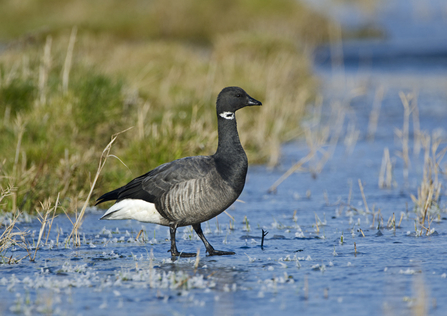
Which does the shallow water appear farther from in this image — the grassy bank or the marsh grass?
the grassy bank

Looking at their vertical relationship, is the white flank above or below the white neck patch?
below

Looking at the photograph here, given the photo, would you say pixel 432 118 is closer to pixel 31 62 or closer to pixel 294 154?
pixel 294 154

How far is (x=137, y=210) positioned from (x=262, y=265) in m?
1.65

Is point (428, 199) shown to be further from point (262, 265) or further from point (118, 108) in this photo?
point (118, 108)

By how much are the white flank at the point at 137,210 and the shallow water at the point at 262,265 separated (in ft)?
1.34

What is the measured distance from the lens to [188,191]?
6.89 m

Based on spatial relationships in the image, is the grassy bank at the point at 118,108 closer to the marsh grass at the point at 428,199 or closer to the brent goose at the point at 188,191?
the brent goose at the point at 188,191

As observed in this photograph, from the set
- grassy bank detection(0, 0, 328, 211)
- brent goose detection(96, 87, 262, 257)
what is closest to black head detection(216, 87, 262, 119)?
brent goose detection(96, 87, 262, 257)

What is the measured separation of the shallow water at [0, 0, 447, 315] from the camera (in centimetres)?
530

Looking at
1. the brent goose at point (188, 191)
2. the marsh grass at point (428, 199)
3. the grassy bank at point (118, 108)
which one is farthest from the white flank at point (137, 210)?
the marsh grass at point (428, 199)

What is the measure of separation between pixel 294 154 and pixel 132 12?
115ft

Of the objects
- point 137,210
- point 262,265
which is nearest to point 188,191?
point 137,210

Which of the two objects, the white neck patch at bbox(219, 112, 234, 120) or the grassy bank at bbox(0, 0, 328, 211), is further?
the grassy bank at bbox(0, 0, 328, 211)

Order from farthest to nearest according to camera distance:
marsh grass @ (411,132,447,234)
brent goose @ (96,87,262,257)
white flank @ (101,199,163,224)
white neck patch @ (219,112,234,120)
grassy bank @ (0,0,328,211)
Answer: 1. grassy bank @ (0,0,328,211)
2. marsh grass @ (411,132,447,234)
3. white neck patch @ (219,112,234,120)
4. white flank @ (101,199,163,224)
5. brent goose @ (96,87,262,257)
